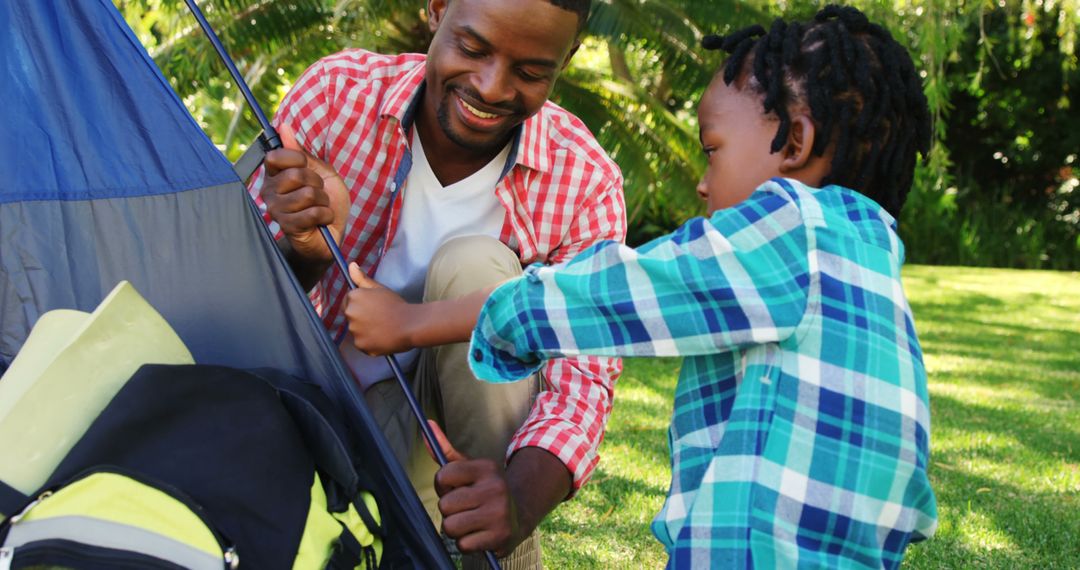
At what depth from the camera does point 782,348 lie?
1.43 meters

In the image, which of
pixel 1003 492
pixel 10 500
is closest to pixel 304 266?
pixel 10 500

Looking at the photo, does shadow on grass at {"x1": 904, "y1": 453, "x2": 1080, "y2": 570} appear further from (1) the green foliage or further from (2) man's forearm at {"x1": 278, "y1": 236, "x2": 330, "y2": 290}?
(1) the green foliage

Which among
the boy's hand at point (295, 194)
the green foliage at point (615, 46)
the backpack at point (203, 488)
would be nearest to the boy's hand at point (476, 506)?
the backpack at point (203, 488)

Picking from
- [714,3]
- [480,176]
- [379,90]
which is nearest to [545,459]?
[480,176]

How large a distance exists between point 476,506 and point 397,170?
2.97 ft

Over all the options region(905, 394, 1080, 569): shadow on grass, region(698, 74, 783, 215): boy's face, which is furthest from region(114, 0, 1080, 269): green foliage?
region(698, 74, 783, 215): boy's face

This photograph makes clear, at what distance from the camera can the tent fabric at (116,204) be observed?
185 cm

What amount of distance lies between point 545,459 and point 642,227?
743cm

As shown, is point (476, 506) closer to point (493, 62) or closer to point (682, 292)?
point (682, 292)

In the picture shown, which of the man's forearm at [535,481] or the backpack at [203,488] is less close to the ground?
the backpack at [203,488]

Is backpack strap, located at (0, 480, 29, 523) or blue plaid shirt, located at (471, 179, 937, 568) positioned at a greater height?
blue plaid shirt, located at (471, 179, 937, 568)

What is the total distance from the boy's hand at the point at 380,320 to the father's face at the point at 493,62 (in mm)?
553

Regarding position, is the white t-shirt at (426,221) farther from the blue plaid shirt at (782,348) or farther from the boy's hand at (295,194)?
the blue plaid shirt at (782,348)

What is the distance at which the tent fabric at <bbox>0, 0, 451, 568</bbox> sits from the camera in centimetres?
185
